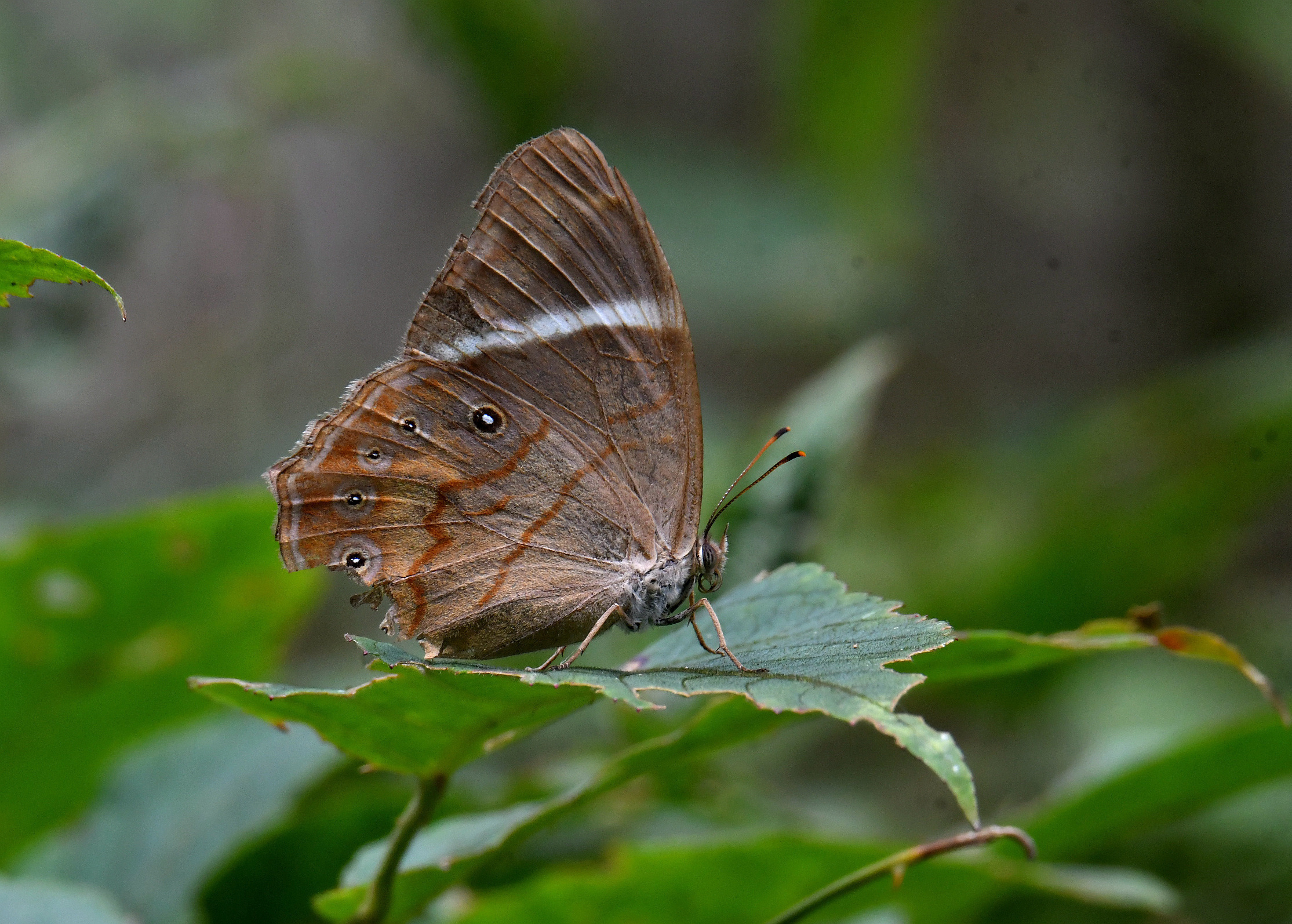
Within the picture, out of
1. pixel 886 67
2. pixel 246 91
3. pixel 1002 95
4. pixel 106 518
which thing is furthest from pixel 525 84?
pixel 1002 95

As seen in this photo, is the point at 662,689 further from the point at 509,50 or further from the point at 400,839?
the point at 509,50

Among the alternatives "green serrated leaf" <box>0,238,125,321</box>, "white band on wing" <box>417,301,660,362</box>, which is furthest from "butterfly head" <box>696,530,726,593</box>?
"green serrated leaf" <box>0,238,125,321</box>

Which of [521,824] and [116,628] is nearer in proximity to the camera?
[521,824]

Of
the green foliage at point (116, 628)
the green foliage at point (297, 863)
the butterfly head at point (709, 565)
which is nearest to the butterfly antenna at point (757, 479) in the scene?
the butterfly head at point (709, 565)

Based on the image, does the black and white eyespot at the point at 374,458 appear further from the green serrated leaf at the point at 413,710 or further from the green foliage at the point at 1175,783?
the green foliage at the point at 1175,783

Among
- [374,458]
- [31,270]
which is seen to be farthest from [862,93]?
[31,270]

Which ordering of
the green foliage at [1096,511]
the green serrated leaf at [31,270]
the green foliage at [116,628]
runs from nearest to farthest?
1. the green serrated leaf at [31,270]
2. the green foliage at [116,628]
3. the green foliage at [1096,511]
